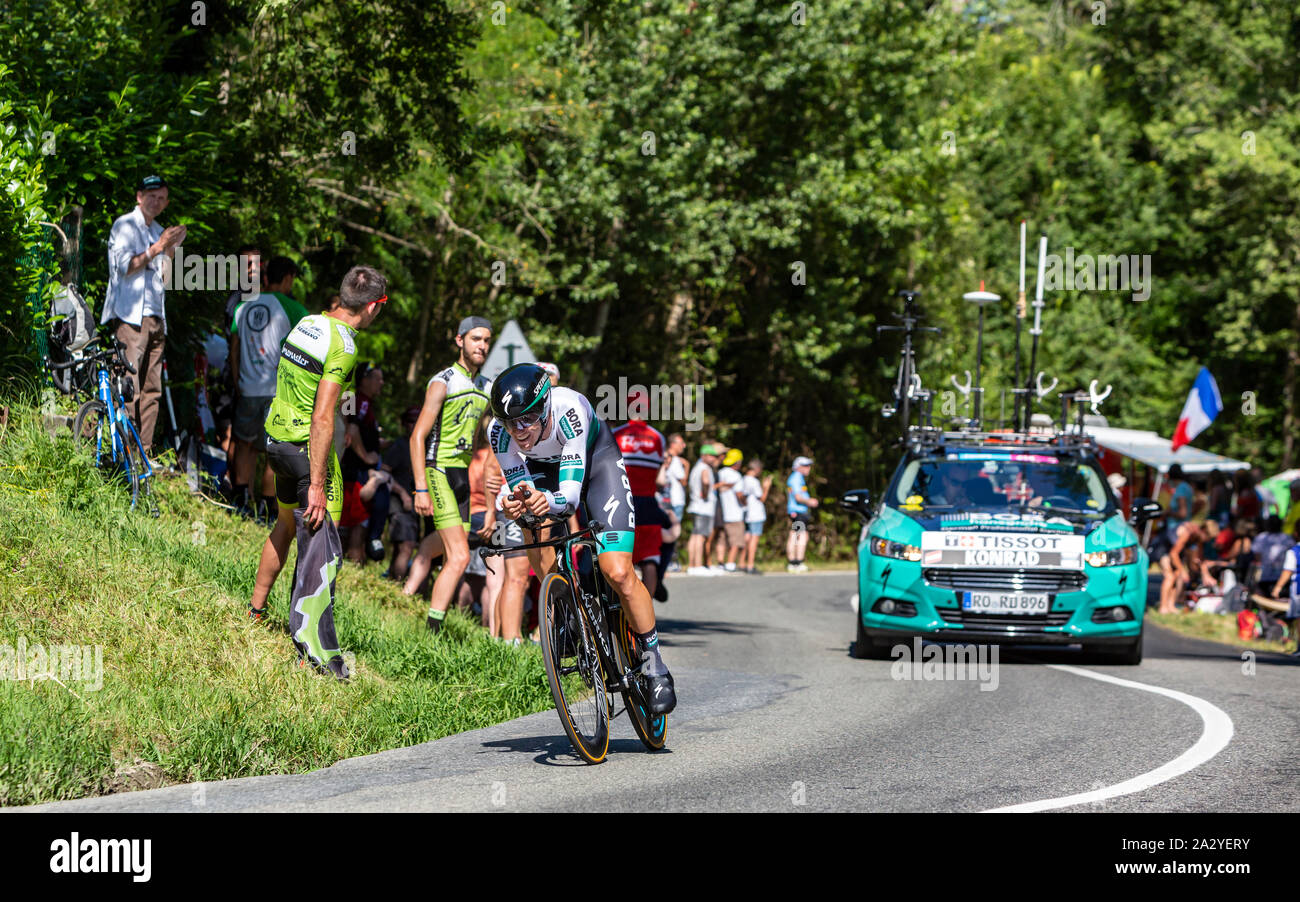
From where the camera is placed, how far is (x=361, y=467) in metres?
14.5

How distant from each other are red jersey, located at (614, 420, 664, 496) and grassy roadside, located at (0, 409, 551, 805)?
2.88 metres

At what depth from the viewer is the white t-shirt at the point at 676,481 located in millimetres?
24922

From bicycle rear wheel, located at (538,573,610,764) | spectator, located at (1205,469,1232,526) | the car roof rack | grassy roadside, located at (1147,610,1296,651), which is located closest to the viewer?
bicycle rear wheel, located at (538,573,610,764)

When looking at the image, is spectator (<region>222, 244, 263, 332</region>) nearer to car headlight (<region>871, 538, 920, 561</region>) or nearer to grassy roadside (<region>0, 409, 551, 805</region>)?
grassy roadside (<region>0, 409, 551, 805</region>)

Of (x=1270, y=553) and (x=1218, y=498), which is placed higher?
(x=1218, y=498)

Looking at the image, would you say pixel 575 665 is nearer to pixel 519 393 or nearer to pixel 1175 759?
pixel 519 393

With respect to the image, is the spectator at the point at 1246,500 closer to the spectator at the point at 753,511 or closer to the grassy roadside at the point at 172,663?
the spectator at the point at 753,511

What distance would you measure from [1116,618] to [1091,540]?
637mm

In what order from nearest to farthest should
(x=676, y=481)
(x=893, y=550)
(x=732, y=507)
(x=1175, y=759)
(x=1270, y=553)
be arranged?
(x=1175, y=759) < (x=893, y=550) < (x=1270, y=553) < (x=676, y=481) < (x=732, y=507)

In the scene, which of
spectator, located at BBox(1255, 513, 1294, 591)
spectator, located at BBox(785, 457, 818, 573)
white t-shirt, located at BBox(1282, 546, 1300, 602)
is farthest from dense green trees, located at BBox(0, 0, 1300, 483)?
spectator, located at BBox(1255, 513, 1294, 591)

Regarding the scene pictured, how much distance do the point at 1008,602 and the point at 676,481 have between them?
13054 millimetres

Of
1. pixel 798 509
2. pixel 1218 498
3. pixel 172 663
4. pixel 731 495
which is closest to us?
pixel 172 663

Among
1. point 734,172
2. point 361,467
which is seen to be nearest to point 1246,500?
point 361,467

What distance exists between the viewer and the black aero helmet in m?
7.47
